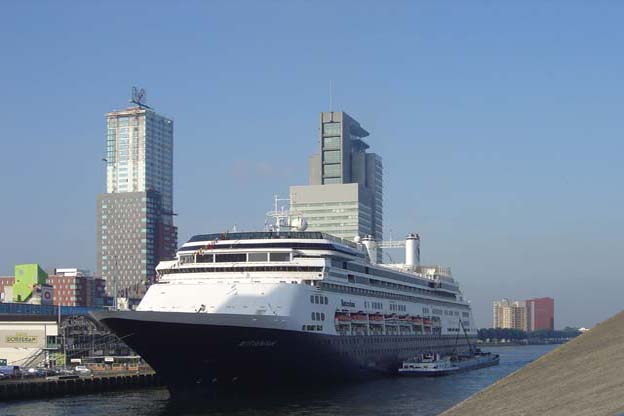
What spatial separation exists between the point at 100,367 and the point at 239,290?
2647cm

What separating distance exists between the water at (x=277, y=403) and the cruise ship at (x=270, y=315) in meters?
2.11

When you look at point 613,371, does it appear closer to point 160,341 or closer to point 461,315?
point 160,341

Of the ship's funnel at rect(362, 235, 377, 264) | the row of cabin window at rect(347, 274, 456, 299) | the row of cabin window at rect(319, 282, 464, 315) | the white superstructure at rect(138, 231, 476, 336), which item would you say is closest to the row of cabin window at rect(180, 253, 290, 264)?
the white superstructure at rect(138, 231, 476, 336)

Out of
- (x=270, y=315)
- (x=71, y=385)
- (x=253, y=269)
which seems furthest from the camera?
(x=253, y=269)

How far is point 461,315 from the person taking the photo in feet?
381

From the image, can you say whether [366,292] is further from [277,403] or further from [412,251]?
[412,251]

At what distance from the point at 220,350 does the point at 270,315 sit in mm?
5678

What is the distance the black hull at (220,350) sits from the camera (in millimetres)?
54156

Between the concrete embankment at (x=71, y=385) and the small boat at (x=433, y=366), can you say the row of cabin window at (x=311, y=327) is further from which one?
the small boat at (x=433, y=366)

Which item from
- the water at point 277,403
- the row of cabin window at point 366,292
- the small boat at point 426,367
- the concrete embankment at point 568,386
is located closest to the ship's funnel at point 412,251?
the row of cabin window at point 366,292

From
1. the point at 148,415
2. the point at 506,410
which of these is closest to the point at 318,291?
the point at 148,415

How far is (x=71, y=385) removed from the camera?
68.1 meters

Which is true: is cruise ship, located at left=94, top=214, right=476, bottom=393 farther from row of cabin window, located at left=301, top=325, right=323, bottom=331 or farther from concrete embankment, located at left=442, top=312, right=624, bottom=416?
concrete embankment, located at left=442, top=312, right=624, bottom=416

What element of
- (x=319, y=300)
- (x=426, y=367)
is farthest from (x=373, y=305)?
(x=319, y=300)
